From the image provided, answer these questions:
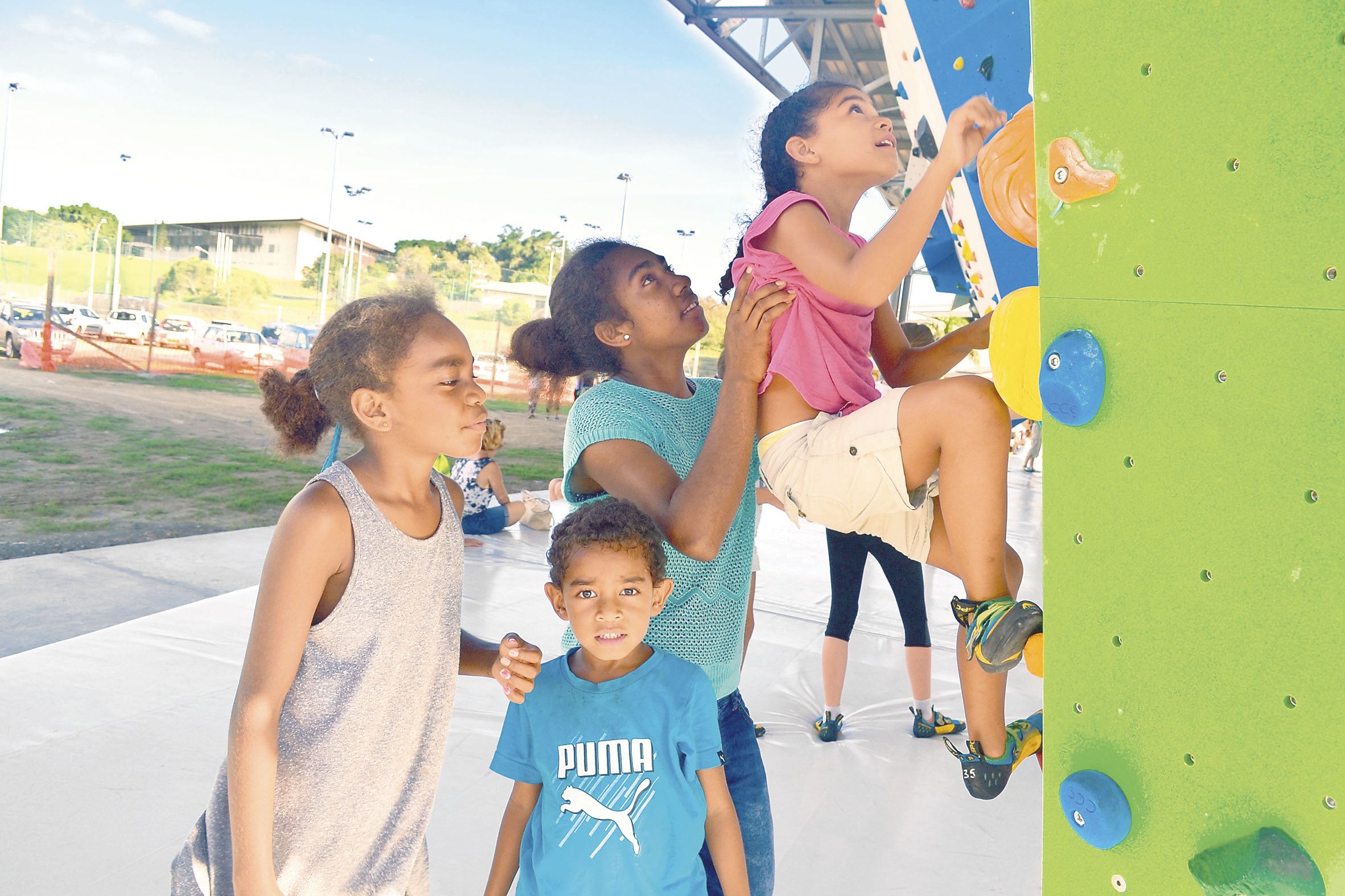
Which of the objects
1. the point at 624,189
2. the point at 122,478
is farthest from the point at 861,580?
the point at 624,189

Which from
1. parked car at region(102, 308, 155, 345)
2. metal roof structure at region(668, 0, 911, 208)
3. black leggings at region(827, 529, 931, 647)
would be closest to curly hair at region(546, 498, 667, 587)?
black leggings at region(827, 529, 931, 647)

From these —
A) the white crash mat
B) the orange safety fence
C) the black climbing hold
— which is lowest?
the white crash mat

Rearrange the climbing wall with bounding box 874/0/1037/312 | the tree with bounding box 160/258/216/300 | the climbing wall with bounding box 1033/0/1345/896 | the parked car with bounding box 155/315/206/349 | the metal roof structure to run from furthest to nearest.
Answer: the parked car with bounding box 155/315/206/349
the tree with bounding box 160/258/216/300
the metal roof structure
the climbing wall with bounding box 874/0/1037/312
the climbing wall with bounding box 1033/0/1345/896

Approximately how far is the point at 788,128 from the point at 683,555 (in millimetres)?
770

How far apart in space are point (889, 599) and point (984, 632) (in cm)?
437

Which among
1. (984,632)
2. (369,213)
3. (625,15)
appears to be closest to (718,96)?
(625,15)

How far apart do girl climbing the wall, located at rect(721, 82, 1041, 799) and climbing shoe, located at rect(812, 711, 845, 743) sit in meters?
2.01

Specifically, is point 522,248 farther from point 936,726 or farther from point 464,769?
point 464,769

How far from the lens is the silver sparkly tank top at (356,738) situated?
46.3 inches

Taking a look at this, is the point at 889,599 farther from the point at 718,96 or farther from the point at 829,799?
the point at 718,96

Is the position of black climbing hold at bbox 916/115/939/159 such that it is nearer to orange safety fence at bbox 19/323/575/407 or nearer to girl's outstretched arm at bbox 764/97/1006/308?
girl's outstretched arm at bbox 764/97/1006/308

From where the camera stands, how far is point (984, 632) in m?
1.00

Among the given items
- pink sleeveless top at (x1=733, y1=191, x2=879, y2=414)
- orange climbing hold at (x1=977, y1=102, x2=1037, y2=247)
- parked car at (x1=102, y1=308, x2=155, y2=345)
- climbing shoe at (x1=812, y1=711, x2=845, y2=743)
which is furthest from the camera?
parked car at (x1=102, y1=308, x2=155, y2=345)

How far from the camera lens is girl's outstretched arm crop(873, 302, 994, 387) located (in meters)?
1.50
